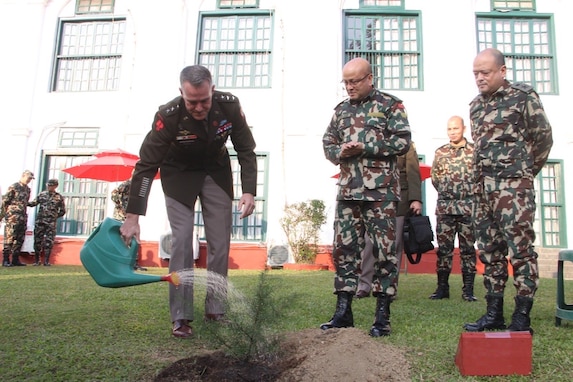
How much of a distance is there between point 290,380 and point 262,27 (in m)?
11.1

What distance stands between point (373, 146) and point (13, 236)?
31.1 feet

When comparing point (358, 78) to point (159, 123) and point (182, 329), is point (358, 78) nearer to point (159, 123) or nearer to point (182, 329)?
point (159, 123)

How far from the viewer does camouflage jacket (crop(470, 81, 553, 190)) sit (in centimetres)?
330

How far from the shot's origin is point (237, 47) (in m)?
12.1

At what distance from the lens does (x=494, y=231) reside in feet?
11.3

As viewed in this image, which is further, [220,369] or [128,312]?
[128,312]

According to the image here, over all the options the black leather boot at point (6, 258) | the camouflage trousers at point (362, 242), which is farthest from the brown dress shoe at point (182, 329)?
the black leather boot at point (6, 258)

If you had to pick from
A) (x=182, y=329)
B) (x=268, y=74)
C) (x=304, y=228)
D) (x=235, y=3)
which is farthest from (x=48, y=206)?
(x=182, y=329)

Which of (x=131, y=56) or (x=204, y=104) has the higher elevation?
(x=131, y=56)

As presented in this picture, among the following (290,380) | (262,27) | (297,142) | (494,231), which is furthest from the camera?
(262,27)

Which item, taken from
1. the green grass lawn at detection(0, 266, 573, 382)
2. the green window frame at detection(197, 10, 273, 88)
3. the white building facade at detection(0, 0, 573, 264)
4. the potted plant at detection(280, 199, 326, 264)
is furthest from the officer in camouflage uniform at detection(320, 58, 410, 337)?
the green window frame at detection(197, 10, 273, 88)

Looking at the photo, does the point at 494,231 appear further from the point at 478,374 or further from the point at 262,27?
the point at 262,27

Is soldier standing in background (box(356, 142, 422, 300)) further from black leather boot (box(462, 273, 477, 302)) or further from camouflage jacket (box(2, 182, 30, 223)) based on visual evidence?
camouflage jacket (box(2, 182, 30, 223))

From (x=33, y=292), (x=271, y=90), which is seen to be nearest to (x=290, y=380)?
(x=33, y=292)
